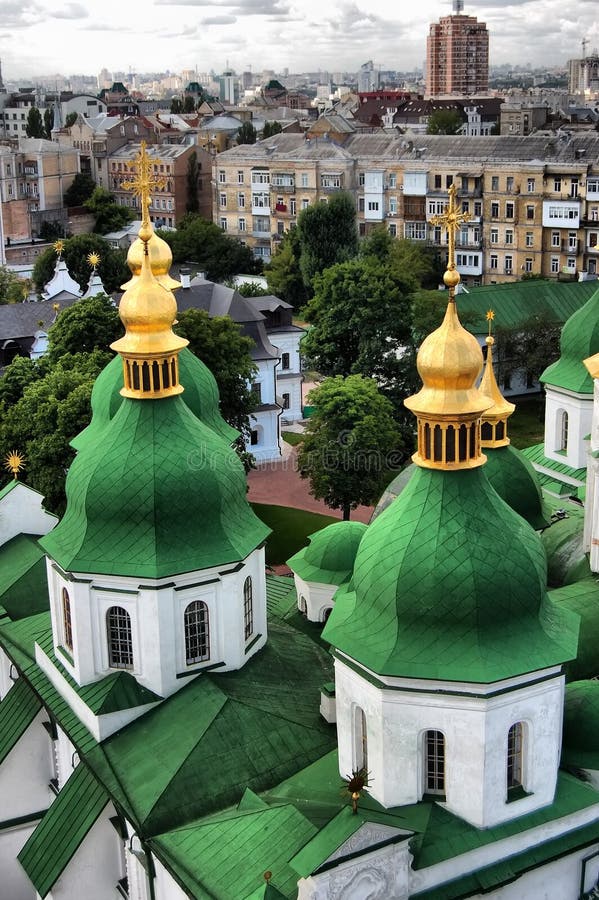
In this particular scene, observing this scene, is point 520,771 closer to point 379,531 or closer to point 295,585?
point 379,531

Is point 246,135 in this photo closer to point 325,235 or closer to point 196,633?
point 325,235

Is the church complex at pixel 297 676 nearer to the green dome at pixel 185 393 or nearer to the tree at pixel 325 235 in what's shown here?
the green dome at pixel 185 393

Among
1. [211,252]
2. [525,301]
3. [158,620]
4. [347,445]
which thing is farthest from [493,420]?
[211,252]

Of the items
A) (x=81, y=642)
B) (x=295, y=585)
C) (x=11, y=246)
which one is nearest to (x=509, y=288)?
(x=295, y=585)

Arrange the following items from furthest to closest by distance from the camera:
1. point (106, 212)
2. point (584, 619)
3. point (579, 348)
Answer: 1. point (106, 212)
2. point (579, 348)
3. point (584, 619)

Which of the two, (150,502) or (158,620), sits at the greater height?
(150,502)

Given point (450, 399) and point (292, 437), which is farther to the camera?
point (292, 437)

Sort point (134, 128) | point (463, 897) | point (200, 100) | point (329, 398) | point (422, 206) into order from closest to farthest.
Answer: point (463, 897) → point (329, 398) → point (422, 206) → point (134, 128) → point (200, 100)
